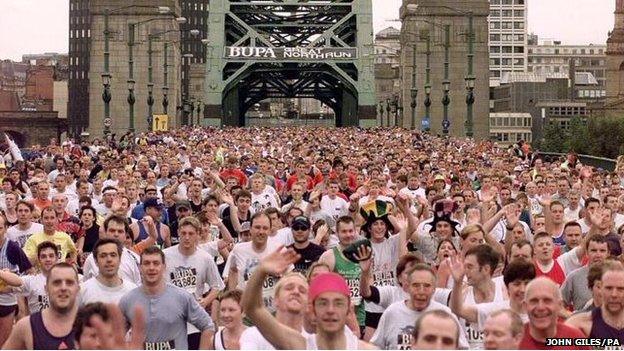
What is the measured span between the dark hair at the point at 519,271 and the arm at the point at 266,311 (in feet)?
7.23

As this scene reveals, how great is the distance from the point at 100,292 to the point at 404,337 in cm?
244

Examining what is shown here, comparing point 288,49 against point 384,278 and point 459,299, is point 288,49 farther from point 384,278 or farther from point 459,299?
point 459,299

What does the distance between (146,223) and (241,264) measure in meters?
2.22

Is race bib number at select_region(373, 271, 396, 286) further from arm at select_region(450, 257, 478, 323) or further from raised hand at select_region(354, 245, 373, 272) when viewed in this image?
arm at select_region(450, 257, 478, 323)

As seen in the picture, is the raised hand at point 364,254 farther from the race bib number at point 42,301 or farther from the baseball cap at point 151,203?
the baseball cap at point 151,203

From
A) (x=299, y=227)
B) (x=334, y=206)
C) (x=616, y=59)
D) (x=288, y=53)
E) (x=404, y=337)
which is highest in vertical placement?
(x=616, y=59)

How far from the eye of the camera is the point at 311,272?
9.52 meters

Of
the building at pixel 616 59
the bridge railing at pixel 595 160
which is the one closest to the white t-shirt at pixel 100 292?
the bridge railing at pixel 595 160

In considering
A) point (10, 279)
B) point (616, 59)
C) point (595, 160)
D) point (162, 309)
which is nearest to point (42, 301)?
point (10, 279)

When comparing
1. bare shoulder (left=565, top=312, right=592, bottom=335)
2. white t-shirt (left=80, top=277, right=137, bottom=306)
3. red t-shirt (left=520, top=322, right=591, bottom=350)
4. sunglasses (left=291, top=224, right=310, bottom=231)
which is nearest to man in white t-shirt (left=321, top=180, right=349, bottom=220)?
sunglasses (left=291, top=224, right=310, bottom=231)

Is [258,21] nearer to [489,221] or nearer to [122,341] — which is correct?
[489,221]

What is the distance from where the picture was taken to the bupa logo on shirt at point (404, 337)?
8.77 meters

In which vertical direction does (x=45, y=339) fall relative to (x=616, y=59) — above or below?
below

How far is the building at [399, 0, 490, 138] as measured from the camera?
3447 inches
